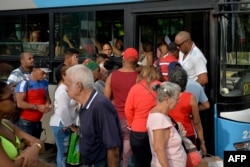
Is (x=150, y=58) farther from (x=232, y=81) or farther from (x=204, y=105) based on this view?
(x=204, y=105)

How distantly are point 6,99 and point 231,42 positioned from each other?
293 centimetres

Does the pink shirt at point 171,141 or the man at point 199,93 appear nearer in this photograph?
the pink shirt at point 171,141

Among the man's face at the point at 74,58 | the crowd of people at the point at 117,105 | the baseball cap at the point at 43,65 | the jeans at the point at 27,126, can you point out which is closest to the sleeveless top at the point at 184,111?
the crowd of people at the point at 117,105

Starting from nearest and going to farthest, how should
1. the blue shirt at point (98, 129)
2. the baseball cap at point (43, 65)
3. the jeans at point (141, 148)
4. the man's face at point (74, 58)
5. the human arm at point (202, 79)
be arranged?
the blue shirt at point (98, 129)
the jeans at point (141, 148)
the human arm at point (202, 79)
the man's face at point (74, 58)
the baseball cap at point (43, 65)

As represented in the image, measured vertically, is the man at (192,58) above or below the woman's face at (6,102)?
above

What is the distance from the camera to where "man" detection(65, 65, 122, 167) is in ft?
10.6

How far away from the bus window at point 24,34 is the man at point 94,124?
2.98 m

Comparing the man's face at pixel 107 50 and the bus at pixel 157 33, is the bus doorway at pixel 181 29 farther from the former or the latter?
the man's face at pixel 107 50

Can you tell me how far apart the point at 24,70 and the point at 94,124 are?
9.55ft

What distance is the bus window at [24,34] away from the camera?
6252 millimetres

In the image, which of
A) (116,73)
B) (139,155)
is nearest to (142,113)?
(139,155)

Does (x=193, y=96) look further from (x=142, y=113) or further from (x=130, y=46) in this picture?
(x=130, y=46)

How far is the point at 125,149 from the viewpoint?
4934mm

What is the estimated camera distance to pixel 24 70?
5.93 metres
